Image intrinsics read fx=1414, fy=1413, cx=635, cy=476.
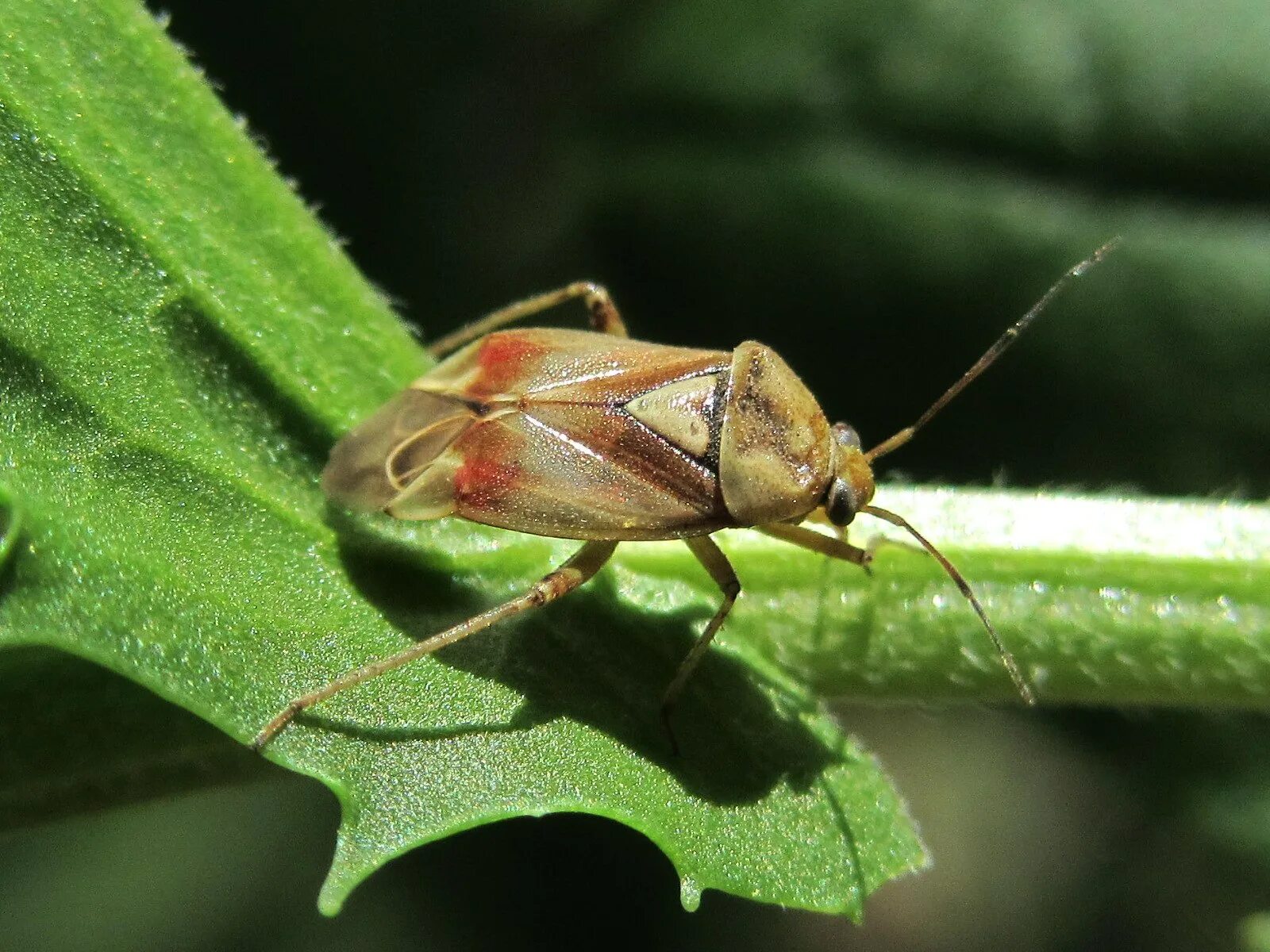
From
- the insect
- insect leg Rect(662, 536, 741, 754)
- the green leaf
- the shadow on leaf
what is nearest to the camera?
the green leaf

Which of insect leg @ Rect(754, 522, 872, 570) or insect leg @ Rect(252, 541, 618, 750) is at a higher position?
insect leg @ Rect(252, 541, 618, 750)

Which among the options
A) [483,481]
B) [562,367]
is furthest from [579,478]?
[562,367]

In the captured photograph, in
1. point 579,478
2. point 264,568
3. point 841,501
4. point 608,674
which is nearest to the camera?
point 264,568

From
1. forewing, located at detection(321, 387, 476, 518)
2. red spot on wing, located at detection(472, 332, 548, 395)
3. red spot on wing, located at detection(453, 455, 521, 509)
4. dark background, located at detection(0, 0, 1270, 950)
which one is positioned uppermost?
forewing, located at detection(321, 387, 476, 518)

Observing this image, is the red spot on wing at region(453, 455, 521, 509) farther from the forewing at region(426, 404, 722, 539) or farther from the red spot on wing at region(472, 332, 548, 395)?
the red spot on wing at region(472, 332, 548, 395)

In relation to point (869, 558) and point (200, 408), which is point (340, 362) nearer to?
point (200, 408)

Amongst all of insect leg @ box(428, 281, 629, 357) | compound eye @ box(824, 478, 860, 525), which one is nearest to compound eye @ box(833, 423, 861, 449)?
compound eye @ box(824, 478, 860, 525)

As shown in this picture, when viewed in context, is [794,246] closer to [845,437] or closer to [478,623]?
[845,437]
